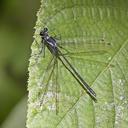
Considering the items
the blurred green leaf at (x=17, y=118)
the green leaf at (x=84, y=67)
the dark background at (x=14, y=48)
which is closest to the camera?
the green leaf at (x=84, y=67)

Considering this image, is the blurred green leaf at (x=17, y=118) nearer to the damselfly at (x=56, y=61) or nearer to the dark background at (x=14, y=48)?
Answer: the dark background at (x=14, y=48)

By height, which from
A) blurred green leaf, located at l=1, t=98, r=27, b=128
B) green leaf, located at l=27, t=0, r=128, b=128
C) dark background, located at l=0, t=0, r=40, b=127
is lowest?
blurred green leaf, located at l=1, t=98, r=27, b=128

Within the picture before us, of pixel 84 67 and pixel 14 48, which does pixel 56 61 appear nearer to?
pixel 84 67

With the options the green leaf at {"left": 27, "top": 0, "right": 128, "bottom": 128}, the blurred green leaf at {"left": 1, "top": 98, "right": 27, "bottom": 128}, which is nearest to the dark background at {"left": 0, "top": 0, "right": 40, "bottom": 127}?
the blurred green leaf at {"left": 1, "top": 98, "right": 27, "bottom": 128}

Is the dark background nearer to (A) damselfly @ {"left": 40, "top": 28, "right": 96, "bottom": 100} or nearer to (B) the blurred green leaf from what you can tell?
(B) the blurred green leaf

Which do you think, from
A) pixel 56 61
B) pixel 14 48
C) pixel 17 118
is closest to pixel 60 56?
pixel 56 61

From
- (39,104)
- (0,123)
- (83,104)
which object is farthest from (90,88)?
(0,123)

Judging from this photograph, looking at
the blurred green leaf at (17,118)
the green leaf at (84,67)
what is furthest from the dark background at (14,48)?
the green leaf at (84,67)
